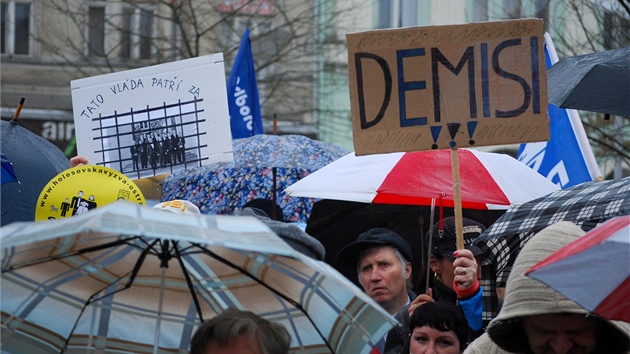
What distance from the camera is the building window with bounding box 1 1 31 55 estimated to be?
21.2m

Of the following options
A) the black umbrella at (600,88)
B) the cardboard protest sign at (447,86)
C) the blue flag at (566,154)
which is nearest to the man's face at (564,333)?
the cardboard protest sign at (447,86)

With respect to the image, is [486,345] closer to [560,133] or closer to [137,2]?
[560,133]

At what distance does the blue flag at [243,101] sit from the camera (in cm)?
901

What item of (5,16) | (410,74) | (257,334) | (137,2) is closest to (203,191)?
(410,74)

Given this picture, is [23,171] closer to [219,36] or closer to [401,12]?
[219,36]

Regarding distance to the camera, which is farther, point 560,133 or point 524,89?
point 560,133

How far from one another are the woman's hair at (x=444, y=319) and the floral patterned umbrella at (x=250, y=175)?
101 inches

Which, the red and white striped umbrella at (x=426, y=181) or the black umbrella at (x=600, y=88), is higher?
the black umbrella at (x=600, y=88)

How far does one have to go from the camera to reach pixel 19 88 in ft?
71.7

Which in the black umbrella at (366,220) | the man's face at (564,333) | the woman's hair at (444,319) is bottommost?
the woman's hair at (444,319)

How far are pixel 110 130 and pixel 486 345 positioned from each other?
3.08m

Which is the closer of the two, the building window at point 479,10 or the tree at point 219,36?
the tree at point 219,36

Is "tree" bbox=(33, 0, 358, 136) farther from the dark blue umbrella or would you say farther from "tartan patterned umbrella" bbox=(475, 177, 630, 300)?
"tartan patterned umbrella" bbox=(475, 177, 630, 300)

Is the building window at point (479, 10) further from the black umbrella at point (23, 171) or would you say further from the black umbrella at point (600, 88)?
the black umbrella at point (600, 88)
